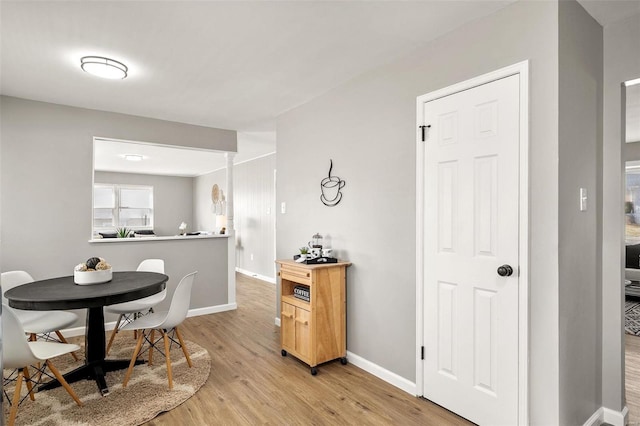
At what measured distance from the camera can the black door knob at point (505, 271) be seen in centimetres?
204

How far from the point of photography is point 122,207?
9891mm

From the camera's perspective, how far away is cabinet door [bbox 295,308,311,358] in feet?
9.76

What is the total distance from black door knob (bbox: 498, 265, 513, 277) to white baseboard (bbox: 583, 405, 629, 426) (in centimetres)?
106

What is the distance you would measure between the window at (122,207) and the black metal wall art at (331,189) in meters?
8.25

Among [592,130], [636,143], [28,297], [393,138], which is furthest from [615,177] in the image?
[636,143]

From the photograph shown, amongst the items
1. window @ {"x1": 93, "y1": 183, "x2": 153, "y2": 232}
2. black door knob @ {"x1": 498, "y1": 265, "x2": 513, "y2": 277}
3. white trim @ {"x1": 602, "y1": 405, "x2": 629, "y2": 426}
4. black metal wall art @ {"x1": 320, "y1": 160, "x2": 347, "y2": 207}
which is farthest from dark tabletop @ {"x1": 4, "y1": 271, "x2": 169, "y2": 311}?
window @ {"x1": 93, "y1": 183, "x2": 153, "y2": 232}

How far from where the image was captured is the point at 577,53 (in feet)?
6.72

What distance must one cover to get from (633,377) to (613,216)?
153cm

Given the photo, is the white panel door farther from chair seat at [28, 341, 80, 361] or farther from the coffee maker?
chair seat at [28, 341, 80, 361]

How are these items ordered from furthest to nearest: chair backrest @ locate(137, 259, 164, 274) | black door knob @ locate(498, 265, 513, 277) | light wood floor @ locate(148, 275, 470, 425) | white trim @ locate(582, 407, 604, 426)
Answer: chair backrest @ locate(137, 259, 164, 274)
light wood floor @ locate(148, 275, 470, 425)
white trim @ locate(582, 407, 604, 426)
black door knob @ locate(498, 265, 513, 277)

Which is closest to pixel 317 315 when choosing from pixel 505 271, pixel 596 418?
pixel 505 271

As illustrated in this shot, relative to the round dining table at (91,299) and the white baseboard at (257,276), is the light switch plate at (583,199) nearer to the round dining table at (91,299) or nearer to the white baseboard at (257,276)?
the round dining table at (91,299)

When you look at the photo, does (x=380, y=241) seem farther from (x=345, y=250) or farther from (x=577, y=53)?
(x=577, y=53)

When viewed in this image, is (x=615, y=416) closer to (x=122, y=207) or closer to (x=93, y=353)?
(x=93, y=353)
